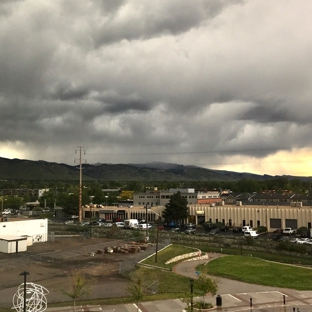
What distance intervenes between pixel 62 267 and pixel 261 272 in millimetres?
23808

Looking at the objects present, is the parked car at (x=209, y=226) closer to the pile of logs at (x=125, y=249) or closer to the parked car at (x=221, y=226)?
the parked car at (x=221, y=226)

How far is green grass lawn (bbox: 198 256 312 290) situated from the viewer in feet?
126

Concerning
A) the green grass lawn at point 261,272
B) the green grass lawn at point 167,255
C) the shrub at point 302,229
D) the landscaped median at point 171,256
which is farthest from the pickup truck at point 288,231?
the green grass lawn at point 167,255

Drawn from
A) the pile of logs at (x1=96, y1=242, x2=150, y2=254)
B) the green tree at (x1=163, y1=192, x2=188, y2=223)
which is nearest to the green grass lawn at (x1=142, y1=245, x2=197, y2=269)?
the pile of logs at (x1=96, y1=242, x2=150, y2=254)

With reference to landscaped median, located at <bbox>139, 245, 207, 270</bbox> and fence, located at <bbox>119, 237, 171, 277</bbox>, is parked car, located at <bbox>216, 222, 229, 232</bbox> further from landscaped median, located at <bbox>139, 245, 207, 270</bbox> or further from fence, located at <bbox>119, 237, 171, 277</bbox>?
landscaped median, located at <bbox>139, 245, 207, 270</bbox>

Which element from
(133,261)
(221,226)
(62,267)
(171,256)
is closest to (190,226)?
(221,226)

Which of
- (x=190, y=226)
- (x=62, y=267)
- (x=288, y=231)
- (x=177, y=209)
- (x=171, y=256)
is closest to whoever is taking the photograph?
(x=62, y=267)

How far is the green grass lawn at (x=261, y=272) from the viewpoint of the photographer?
38312 mm

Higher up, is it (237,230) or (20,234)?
(20,234)

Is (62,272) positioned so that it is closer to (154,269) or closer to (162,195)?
(154,269)

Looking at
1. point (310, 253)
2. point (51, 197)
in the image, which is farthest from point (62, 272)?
point (51, 197)

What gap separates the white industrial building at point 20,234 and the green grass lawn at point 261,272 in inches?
1133

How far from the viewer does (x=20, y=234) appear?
6450cm

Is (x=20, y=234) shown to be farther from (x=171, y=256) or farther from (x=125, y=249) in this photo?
(x=171, y=256)
